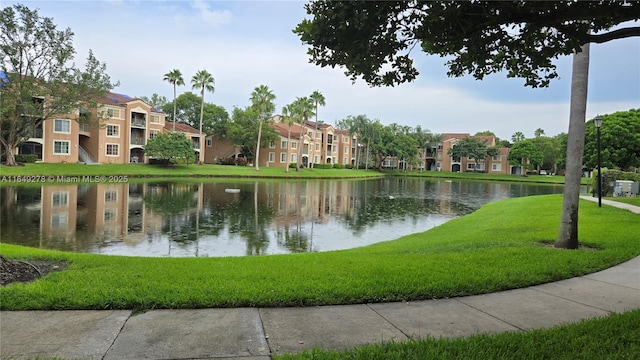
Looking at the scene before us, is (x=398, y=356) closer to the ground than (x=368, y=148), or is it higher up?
closer to the ground

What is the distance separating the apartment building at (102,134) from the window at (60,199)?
23.5 m

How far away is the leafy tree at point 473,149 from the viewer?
93.2 m

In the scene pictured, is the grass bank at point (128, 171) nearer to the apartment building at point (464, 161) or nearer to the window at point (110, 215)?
the window at point (110, 215)

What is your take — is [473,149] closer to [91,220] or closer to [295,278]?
[91,220]

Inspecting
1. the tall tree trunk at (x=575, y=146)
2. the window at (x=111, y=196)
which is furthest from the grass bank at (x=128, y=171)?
the tall tree trunk at (x=575, y=146)

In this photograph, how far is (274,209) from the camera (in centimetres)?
2336

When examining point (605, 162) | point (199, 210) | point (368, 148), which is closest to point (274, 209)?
point (199, 210)

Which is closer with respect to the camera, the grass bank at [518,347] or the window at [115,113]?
the grass bank at [518,347]

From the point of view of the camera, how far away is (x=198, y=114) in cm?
8150

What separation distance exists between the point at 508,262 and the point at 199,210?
1702cm

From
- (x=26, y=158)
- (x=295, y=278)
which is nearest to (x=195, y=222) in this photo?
(x=295, y=278)

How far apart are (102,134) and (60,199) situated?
34.0m

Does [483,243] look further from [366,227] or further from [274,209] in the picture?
[274,209]

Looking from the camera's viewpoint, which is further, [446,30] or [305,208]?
[305,208]
